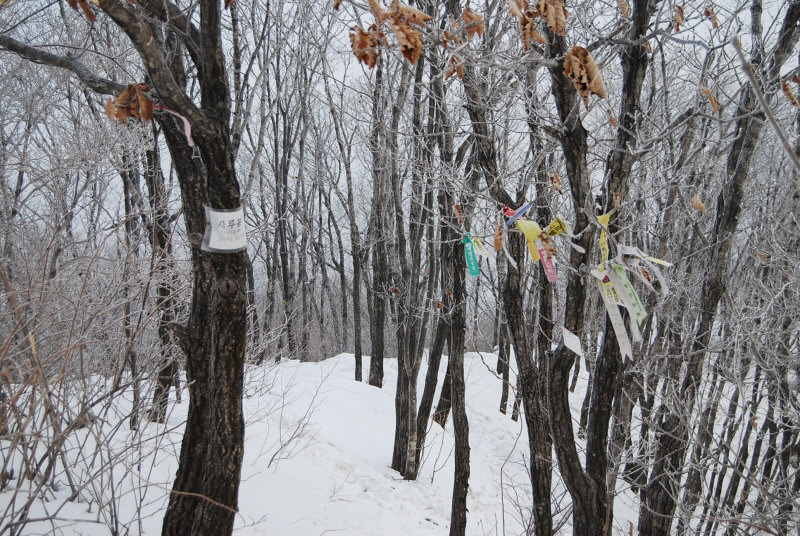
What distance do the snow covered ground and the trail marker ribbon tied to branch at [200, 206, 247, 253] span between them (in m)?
1.22

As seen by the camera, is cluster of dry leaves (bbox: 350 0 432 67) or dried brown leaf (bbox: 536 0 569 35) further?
dried brown leaf (bbox: 536 0 569 35)

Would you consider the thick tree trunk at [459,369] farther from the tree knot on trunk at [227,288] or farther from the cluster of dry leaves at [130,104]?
the cluster of dry leaves at [130,104]

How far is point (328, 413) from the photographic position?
7.73 meters

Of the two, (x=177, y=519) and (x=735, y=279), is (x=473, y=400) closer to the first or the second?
(x=735, y=279)

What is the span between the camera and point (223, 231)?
96.9 inches

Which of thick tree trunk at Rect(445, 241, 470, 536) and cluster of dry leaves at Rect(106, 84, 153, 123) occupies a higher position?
cluster of dry leaves at Rect(106, 84, 153, 123)

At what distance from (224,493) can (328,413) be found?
535 centimetres

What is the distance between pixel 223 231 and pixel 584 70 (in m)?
1.75

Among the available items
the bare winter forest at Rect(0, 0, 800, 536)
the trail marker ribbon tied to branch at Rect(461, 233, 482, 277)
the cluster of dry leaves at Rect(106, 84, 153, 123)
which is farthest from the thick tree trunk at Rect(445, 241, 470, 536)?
the cluster of dry leaves at Rect(106, 84, 153, 123)

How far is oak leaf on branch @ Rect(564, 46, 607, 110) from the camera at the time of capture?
5.77 ft

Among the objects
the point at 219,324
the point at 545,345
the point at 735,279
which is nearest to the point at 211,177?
the point at 219,324

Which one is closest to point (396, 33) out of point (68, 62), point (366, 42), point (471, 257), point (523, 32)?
point (366, 42)

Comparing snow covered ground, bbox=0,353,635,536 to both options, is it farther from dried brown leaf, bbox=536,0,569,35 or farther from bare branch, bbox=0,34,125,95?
dried brown leaf, bbox=536,0,569,35

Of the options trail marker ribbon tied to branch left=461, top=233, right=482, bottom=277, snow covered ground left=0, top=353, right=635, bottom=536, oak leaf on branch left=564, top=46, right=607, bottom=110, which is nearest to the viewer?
oak leaf on branch left=564, top=46, right=607, bottom=110
